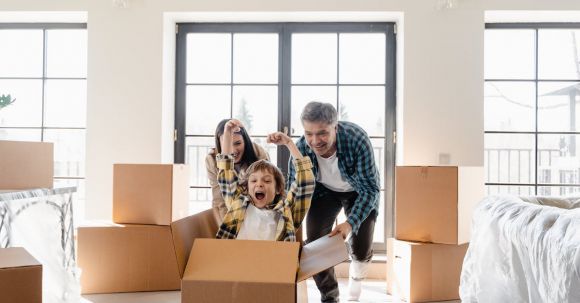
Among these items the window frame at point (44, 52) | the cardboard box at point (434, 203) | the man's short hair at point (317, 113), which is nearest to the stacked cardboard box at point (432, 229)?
the cardboard box at point (434, 203)

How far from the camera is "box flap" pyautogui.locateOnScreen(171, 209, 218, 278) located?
3.96 ft

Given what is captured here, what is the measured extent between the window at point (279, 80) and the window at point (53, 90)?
751mm

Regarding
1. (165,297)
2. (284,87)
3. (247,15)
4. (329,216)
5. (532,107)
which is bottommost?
(165,297)

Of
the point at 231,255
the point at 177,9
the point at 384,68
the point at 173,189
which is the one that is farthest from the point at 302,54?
the point at 231,255

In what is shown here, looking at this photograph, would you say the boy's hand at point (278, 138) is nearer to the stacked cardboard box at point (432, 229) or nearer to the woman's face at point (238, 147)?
the woman's face at point (238, 147)

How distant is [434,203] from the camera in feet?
8.75

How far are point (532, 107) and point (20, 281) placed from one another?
3.32 m

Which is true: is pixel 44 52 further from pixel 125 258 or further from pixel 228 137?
pixel 228 137

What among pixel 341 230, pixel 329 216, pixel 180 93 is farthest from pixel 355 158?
pixel 180 93

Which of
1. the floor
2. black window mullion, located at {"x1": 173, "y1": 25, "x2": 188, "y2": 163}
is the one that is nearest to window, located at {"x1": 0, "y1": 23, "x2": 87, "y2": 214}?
black window mullion, located at {"x1": 173, "y1": 25, "x2": 188, "y2": 163}

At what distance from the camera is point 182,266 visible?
3.95 feet

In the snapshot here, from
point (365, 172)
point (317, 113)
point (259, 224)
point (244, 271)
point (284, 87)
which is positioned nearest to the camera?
point (244, 271)

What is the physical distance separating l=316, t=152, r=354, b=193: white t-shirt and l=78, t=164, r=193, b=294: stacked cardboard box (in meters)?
0.94

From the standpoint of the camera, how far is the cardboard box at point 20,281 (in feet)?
3.30
